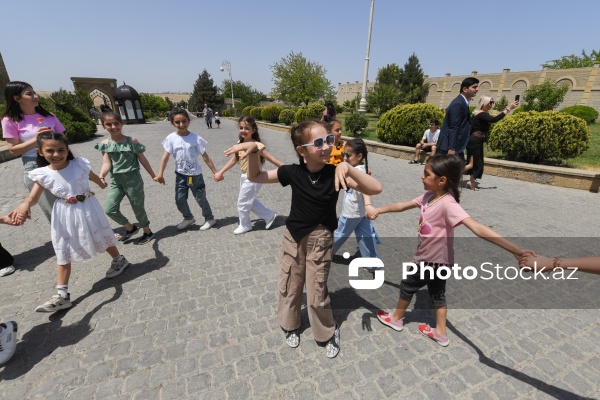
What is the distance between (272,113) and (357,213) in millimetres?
24835

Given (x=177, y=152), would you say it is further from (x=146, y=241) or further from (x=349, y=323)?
(x=349, y=323)

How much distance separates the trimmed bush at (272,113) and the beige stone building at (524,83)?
14.2 meters

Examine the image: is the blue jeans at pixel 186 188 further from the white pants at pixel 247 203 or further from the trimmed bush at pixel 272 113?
the trimmed bush at pixel 272 113

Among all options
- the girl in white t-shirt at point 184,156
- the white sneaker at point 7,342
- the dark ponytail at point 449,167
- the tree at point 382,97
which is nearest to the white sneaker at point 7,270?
the white sneaker at point 7,342

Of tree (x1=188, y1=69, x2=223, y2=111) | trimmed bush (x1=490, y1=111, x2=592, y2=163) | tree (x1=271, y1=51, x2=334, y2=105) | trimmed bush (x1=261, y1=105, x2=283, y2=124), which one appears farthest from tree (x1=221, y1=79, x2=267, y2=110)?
trimmed bush (x1=490, y1=111, x2=592, y2=163)

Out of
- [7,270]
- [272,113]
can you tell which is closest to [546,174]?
[7,270]

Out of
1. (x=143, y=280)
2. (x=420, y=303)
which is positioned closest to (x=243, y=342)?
(x=143, y=280)

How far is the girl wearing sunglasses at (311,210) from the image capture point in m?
1.97

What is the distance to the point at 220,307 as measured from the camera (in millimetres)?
3035

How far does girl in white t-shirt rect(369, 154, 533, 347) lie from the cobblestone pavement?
0.41m

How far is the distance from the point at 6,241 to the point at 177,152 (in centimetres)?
315

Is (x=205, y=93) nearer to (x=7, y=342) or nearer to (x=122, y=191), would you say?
(x=122, y=191)

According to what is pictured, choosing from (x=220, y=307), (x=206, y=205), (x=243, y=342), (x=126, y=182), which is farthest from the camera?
(x=206, y=205)

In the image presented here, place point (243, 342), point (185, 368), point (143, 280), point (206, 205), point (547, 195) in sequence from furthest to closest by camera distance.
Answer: point (547, 195) < point (206, 205) < point (143, 280) < point (243, 342) < point (185, 368)
